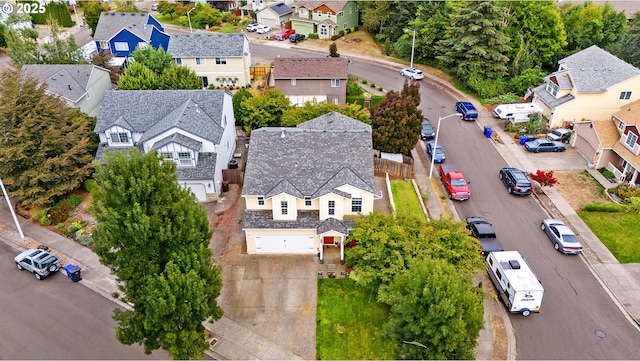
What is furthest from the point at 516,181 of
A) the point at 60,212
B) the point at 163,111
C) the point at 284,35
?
the point at 284,35

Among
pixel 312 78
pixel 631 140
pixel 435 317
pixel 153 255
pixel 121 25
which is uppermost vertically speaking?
pixel 121 25

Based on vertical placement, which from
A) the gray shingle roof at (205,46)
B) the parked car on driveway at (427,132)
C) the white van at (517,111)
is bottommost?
the parked car on driveway at (427,132)

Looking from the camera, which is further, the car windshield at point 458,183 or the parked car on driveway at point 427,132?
the parked car on driveway at point 427,132

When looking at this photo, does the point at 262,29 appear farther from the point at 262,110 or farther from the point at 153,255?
the point at 153,255

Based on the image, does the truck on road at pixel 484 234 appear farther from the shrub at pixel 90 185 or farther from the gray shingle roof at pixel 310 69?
the shrub at pixel 90 185

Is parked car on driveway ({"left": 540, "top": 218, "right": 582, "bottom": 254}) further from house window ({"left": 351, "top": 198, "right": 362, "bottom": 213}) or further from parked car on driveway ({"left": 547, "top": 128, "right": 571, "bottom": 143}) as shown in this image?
parked car on driveway ({"left": 547, "top": 128, "right": 571, "bottom": 143})

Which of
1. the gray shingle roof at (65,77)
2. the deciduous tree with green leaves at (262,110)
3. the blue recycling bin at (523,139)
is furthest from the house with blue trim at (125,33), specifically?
the blue recycling bin at (523,139)
